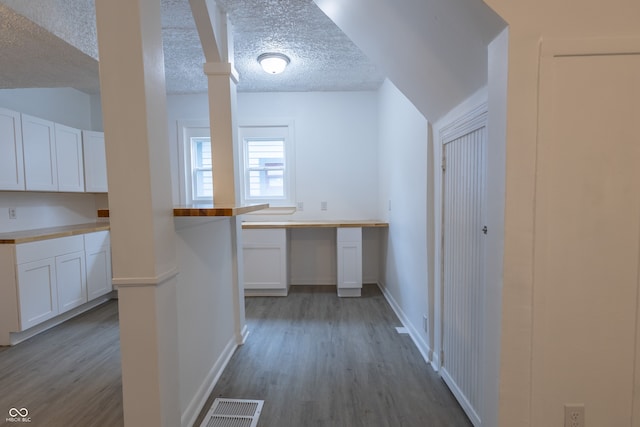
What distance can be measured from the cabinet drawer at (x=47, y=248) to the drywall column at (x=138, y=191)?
7.25 feet

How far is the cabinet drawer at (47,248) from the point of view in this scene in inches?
94.9

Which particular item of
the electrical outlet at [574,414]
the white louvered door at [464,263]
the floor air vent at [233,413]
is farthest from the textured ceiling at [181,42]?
the electrical outlet at [574,414]

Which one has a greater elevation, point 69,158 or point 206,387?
point 69,158

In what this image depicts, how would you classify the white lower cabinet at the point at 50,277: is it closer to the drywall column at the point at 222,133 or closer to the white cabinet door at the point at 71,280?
the white cabinet door at the point at 71,280

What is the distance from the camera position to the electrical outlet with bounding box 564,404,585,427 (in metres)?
1.00

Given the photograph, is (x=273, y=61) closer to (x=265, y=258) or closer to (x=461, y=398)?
(x=265, y=258)

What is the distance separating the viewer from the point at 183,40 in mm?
2430

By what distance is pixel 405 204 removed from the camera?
2.59 meters

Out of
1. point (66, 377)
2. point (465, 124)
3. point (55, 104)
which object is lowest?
point (66, 377)

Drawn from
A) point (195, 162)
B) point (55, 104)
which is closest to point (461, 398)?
point (195, 162)

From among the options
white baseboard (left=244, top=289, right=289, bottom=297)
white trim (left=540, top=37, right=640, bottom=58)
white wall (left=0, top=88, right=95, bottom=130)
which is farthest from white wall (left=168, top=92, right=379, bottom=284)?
white trim (left=540, top=37, right=640, bottom=58)

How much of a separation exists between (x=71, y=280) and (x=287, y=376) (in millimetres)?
2592

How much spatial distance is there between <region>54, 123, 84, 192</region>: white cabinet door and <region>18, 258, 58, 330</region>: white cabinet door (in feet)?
3.41

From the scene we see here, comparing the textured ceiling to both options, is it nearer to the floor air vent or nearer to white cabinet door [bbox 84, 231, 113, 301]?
white cabinet door [bbox 84, 231, 113, 301]
